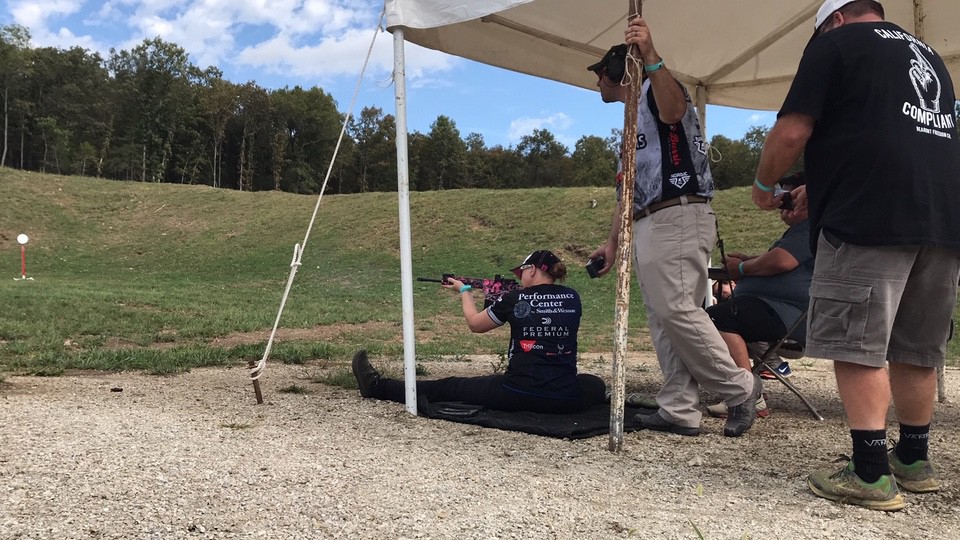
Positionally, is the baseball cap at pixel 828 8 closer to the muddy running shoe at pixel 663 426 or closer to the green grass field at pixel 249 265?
the muddy running shoe at pixel 663 426

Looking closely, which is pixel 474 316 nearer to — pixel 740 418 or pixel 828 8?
pixel 740 418

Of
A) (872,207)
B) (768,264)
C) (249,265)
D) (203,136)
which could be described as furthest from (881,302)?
(203,136)

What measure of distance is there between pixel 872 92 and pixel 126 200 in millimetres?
34082

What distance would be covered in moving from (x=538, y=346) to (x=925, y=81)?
2103 mm

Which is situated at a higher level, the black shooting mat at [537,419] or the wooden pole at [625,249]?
the wooden pole at [625,249]

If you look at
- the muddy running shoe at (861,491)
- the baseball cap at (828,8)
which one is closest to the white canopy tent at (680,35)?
the baseball cap at (828,8)

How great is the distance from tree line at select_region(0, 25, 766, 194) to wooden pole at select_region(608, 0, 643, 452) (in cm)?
5415

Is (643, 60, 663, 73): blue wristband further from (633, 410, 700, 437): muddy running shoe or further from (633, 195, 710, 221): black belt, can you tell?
(633, 410, 700, 437): muddy running shoe

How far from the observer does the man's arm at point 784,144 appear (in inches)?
96.9

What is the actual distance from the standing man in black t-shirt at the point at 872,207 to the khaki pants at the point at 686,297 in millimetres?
839

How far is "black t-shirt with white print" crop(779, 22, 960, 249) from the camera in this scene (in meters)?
2.33

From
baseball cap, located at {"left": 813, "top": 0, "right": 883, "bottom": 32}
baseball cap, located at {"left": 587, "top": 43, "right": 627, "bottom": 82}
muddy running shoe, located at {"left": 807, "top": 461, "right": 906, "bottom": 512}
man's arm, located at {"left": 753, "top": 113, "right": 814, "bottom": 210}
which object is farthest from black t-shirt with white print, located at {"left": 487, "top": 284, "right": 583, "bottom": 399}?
baseball cap, located at {"left": 813, "top": 0, "right": 883, "bottom": 32}

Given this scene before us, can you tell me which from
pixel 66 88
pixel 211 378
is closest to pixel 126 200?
pixel 211 378

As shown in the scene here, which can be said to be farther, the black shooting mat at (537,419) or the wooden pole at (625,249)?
the black shooting mat at (537,419)
